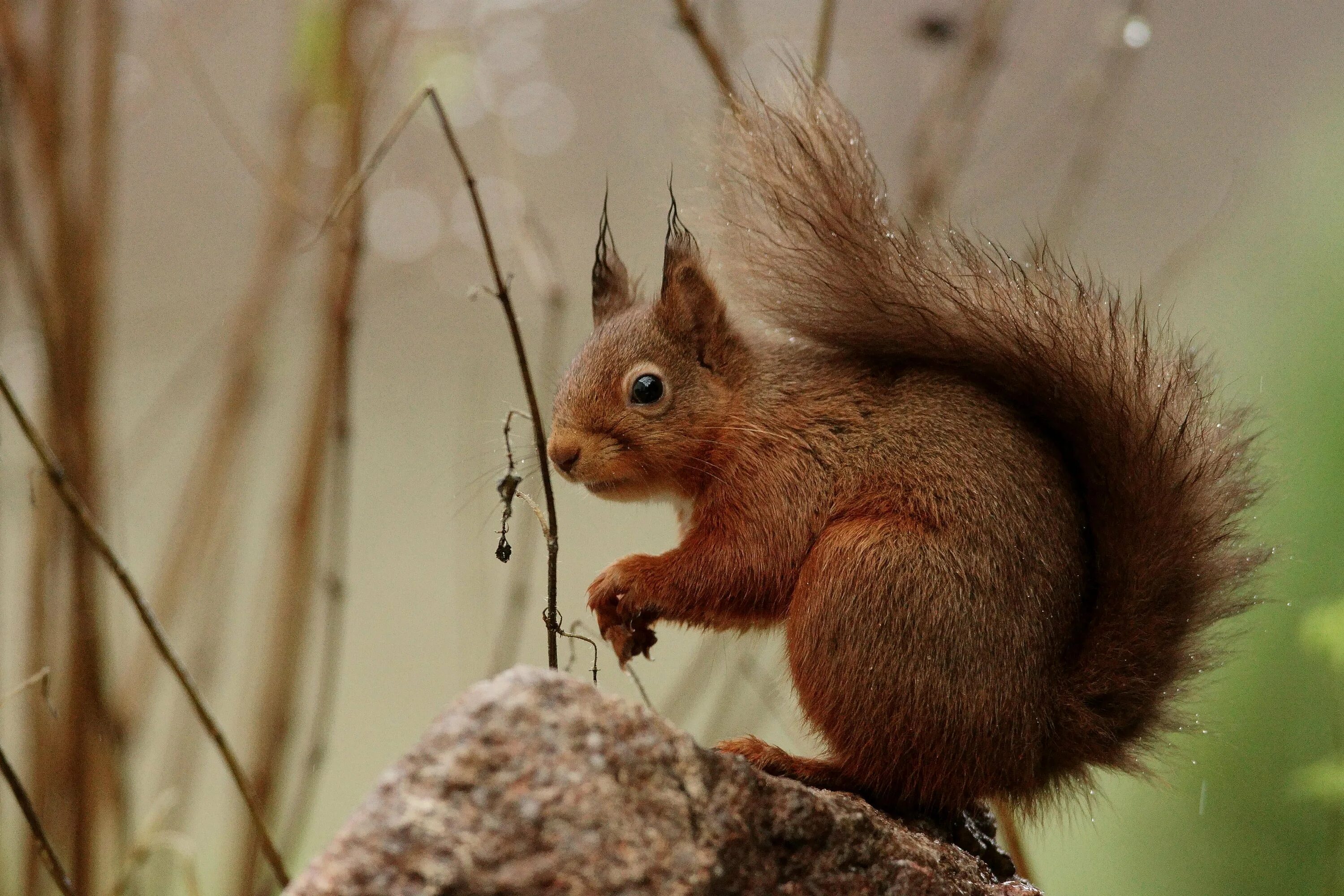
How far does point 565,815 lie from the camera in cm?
92

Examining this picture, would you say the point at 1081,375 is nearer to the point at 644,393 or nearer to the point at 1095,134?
the point at 644,393

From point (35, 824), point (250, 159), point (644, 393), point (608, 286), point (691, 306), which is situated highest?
point (250, 159)

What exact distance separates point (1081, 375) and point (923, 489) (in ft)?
0.75

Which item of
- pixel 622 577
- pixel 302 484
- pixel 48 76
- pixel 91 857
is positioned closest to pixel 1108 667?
pixel 622 577

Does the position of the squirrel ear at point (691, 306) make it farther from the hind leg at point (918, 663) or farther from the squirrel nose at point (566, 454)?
the hind leg at point (918, 663)

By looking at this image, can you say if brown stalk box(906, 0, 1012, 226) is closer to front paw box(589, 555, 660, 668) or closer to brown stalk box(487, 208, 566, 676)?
brown stalk box(487, 208, 566, 676)

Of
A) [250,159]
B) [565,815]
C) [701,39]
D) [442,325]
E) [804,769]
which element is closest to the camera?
[565,815]

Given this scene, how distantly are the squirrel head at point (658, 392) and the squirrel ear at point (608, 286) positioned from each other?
0.10 metres

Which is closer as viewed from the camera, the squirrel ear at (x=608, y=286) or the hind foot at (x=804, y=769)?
the hind foot at (x=804, y=769)

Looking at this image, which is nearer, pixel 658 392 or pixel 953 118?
pixel 658 392

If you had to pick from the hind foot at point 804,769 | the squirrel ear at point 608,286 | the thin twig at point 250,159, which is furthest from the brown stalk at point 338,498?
the hind foot at point 804,769

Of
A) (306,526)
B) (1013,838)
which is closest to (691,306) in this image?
(306,526)

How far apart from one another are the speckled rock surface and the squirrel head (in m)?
0.51

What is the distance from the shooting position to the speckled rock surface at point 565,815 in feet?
2.88
